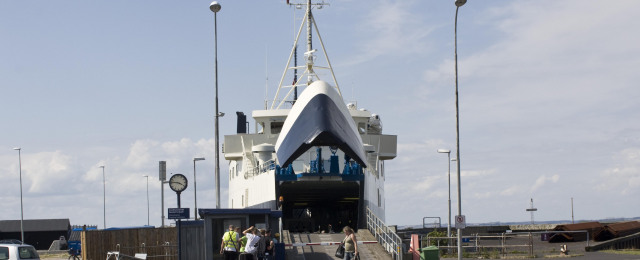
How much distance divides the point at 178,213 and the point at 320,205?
611 inches

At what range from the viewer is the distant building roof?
71.2 metres

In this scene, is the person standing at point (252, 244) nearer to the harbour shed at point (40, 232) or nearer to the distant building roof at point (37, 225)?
the distant building roof at point (37, 225)

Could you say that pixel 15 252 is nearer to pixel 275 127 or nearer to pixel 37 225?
pixel 275 127

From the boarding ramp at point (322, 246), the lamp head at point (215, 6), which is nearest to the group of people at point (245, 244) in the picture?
the boarding ramp at point (322, 246)

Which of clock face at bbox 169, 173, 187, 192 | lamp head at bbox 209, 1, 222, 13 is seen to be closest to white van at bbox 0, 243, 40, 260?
clock face at bbox 169, 173, 187, 192

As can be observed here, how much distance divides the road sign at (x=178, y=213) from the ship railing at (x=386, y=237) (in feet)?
20.0

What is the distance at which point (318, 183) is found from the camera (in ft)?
102

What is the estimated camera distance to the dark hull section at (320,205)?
3160 centimetres

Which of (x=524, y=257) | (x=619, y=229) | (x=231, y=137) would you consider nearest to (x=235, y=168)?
(x=231, y=137)

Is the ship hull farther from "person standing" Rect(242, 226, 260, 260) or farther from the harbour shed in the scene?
the harbour shed

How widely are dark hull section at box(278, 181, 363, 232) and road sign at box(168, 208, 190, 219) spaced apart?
8.25 metres

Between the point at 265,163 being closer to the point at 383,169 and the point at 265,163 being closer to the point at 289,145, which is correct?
the point at 289,145

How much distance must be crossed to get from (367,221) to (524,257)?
5.61m

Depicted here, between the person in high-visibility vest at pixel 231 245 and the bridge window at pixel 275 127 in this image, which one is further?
the bridge window at pixel 275 127
